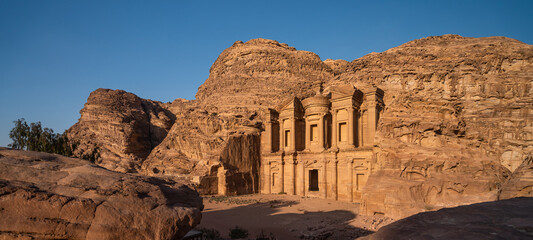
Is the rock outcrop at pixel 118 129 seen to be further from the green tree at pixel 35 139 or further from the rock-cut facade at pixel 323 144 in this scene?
the rock-cut facade at pixel 323 144

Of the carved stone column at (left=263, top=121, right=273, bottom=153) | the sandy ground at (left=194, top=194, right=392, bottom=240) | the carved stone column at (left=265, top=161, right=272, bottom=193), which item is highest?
the carved stone column at (left=263, top=121, right=273, bottom=153)

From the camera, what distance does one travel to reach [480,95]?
23844 mm

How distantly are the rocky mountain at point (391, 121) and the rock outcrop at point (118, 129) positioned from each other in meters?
0.19

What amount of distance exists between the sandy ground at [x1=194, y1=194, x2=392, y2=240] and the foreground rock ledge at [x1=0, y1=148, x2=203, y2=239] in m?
9.29

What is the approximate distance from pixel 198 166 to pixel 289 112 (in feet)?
40.3

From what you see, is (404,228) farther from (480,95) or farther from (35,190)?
(480,95)

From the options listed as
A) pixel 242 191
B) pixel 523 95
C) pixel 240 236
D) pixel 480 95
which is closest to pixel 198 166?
pixel 242 191

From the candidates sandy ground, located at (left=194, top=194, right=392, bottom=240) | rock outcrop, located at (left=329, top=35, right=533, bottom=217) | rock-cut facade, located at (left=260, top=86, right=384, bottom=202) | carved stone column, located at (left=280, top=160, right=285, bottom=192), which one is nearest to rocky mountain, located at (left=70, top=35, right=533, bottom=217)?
rock outcrop, located at (left=329, top=35, right=533, bottom=217)

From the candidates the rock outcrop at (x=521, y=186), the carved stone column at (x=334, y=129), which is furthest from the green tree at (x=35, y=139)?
the rock outcrop at (x=521, y=186)

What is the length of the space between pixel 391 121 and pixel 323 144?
12.4m

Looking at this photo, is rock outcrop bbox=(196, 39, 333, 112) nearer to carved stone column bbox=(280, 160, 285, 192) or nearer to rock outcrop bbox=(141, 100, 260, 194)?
rock outcrop bbox=(141, 100, 260, 194)

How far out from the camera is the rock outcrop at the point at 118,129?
1683 inches

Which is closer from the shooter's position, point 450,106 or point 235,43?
point 450,106

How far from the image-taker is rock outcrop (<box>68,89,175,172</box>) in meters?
42.8
